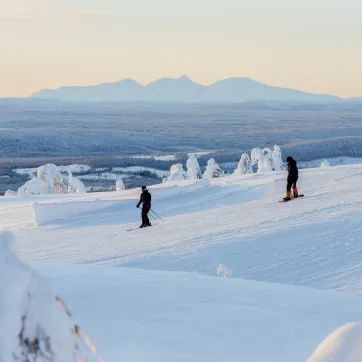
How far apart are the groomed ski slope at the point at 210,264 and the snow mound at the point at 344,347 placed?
58.3 inches

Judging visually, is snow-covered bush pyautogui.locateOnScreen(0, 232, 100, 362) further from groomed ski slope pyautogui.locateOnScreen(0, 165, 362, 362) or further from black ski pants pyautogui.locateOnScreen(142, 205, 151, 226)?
black ski pants pyautogui.locateOnScreen(142, 205, 151, 226)

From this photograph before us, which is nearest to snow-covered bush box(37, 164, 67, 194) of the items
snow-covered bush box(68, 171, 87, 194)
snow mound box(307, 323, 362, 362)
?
snow-covered bush box(68, 171, 87, 194)

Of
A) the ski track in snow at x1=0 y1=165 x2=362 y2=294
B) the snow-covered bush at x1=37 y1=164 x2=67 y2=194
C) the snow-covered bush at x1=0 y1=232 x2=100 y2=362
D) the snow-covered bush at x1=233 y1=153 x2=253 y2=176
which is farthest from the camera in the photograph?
the snow-covered bush at x1=233 y1=153 x2=253 y2=176

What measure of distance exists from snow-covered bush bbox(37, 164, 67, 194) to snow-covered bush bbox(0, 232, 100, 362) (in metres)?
33.6

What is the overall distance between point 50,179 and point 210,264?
25.5 meters

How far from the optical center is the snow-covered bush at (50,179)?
35.3 meters

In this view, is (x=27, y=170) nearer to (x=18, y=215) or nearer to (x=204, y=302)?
(x=18, y=215)

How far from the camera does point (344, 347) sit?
2049mm

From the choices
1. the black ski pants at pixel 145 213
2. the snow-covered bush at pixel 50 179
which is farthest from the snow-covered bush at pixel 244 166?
the black ski pants at pixel 145 213

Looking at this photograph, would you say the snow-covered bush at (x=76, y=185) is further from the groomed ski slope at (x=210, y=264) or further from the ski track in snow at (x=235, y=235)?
the ski track in snow at (x=235, y=235)

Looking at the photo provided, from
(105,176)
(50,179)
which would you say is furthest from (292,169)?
(105,176)

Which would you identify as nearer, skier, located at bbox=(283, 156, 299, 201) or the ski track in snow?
the ski track in snow

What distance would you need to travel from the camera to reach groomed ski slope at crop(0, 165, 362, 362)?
488 cm

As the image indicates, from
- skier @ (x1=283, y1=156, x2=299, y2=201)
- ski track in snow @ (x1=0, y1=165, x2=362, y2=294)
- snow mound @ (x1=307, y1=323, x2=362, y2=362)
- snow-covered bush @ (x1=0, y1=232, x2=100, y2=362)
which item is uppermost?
snow-covered bush @ (x1=0, y1=232, x2=100, y2=362)
